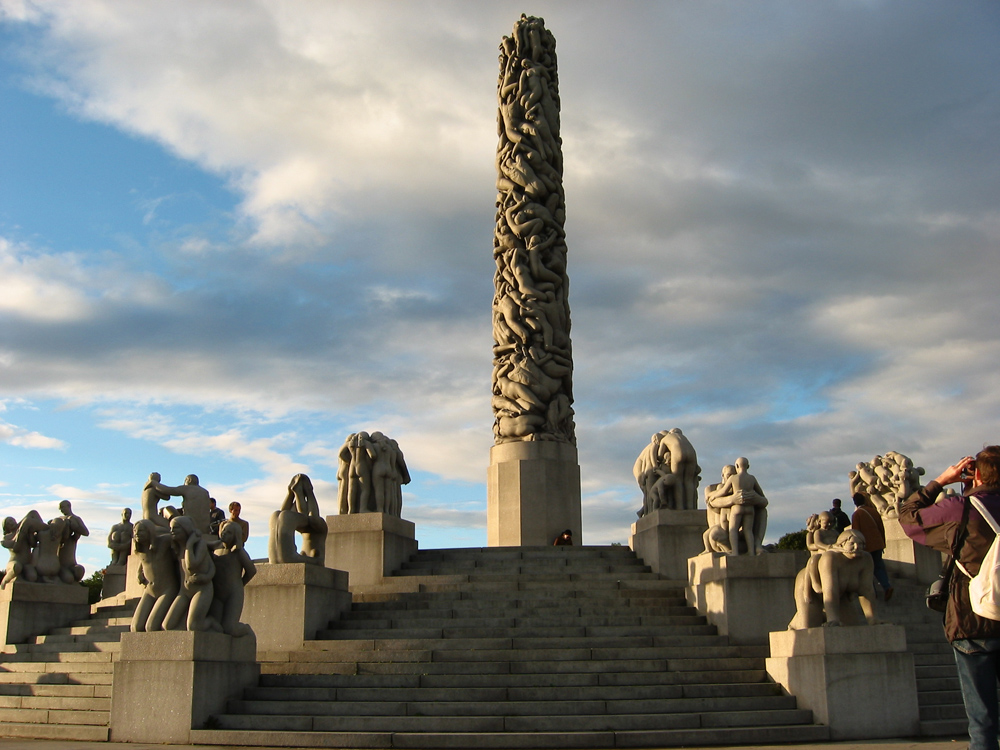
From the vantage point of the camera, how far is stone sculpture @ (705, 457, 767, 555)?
1453 centimetres

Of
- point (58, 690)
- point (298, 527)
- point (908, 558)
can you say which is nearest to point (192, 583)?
point (58, 690)

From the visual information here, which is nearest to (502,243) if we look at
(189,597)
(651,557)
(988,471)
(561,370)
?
(561,370)

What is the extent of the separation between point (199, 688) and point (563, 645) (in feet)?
15.8

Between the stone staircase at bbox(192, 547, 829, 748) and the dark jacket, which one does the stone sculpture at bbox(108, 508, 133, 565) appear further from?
the dark jacket

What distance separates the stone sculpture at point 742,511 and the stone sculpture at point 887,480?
563 cm

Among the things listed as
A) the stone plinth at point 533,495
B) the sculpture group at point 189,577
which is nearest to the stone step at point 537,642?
the sculpture group at point 189,577

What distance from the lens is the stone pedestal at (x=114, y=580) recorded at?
875 inches

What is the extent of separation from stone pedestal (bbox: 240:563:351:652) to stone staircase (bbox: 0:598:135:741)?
2.08m

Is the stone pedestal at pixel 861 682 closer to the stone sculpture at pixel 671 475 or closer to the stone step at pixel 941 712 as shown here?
the stone step at pixel 941 712

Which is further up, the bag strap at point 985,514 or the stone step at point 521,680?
the bag strap at point 985,514

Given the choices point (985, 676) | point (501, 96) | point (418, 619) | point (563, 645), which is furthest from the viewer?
point (501, 96)

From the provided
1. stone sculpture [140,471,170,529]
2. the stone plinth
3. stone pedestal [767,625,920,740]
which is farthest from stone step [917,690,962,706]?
stone sculpture [140,471,170,529]

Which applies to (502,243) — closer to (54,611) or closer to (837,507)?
(837,507)

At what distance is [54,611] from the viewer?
18.2 m
